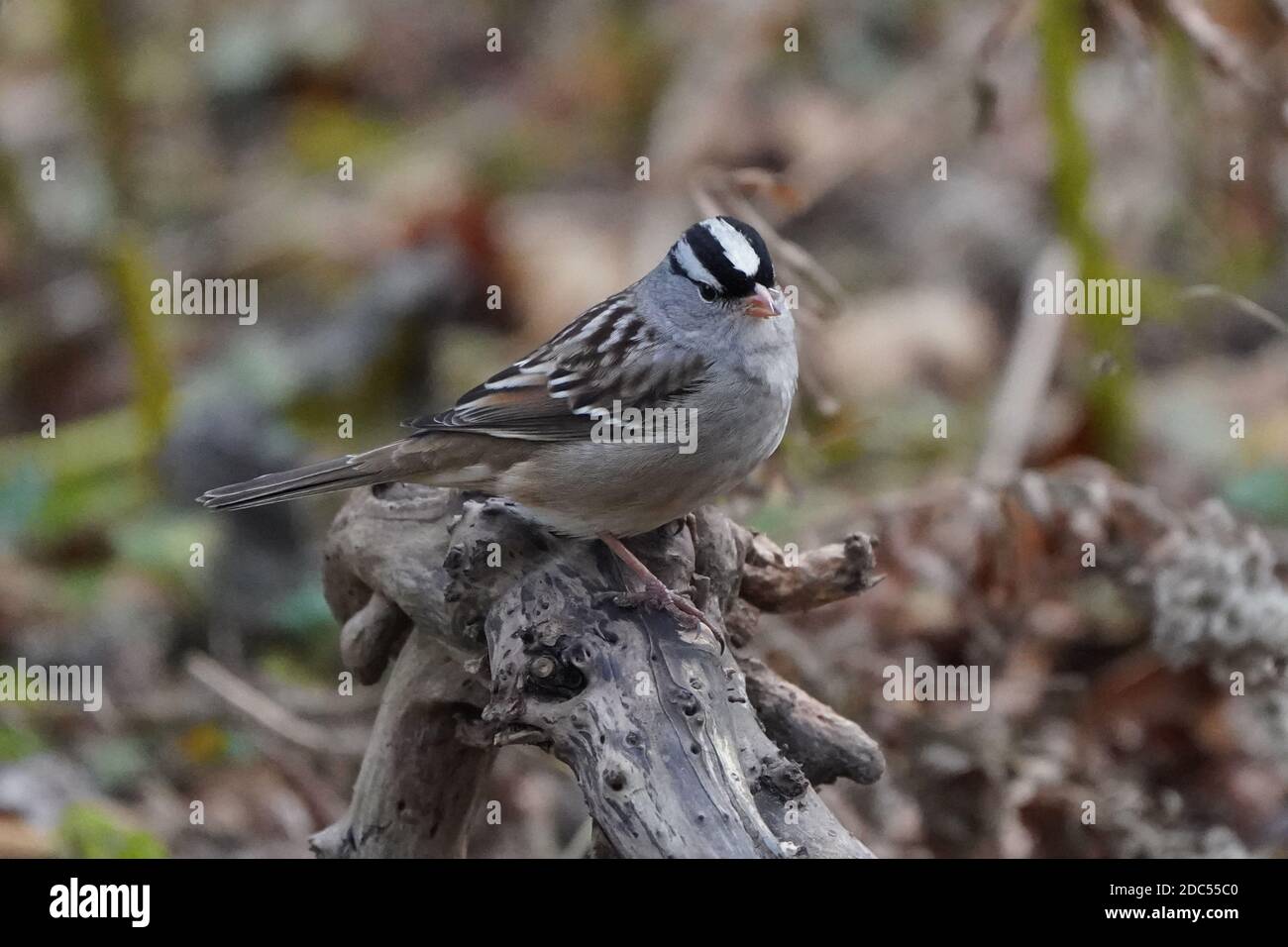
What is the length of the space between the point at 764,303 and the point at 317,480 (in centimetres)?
127

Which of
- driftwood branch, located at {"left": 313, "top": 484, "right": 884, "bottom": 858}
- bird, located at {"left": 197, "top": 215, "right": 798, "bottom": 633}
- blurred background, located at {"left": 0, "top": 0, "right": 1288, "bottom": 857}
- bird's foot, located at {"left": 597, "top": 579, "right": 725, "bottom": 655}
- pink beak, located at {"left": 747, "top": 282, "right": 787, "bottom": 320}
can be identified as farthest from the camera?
blurred background, located at {"left": 0, "top": 0, "right": 1288, "bottom": 857}

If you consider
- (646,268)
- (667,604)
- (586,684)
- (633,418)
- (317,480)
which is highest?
(646,268)

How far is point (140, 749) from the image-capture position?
18.7ft

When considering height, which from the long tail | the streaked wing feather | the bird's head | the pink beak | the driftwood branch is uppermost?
the bird's head

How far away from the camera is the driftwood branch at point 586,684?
2850mm

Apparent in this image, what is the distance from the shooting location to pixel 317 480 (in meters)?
3.94

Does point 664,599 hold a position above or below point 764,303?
below

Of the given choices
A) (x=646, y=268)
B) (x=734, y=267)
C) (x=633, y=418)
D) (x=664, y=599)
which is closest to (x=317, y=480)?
(x=633, y=418)

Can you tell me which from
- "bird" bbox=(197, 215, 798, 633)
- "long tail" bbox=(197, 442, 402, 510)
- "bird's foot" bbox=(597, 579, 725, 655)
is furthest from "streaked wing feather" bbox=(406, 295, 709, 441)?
"bird's foot" bbox=(597, 579, 725, 655)

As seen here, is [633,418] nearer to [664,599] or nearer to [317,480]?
[664,599]

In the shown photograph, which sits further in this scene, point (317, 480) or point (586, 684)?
point (317, 480)

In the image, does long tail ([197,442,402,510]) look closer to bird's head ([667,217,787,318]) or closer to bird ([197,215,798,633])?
bird ([197,215,798,633])

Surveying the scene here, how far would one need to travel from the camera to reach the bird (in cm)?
372

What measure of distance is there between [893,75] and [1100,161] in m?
1.59
